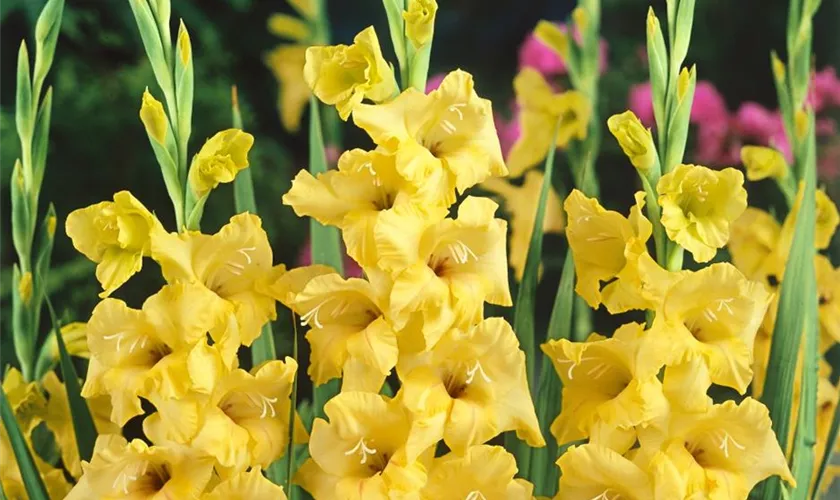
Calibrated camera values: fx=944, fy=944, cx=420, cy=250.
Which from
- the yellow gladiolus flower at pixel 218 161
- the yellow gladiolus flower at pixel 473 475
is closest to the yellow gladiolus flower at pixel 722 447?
the yellow gladiolus flower at pixel 473 475

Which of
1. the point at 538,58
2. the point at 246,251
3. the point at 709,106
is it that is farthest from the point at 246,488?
the point at 709,106

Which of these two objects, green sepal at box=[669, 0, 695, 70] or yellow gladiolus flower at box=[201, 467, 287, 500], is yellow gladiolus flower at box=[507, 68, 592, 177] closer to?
green sepal at box=[669, 0, 695, 70]

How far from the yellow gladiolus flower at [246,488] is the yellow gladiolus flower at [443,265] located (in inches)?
5.5

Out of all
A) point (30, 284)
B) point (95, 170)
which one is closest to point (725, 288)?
point (30, 284)

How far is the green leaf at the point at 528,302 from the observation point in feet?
2.43

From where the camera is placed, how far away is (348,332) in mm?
649

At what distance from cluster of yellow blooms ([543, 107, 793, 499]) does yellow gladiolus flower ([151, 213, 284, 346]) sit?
8.5 inches

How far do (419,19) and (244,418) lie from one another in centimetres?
30

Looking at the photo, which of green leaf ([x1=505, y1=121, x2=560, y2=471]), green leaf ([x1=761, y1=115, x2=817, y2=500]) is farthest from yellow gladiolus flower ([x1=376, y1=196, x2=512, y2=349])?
green leaf ([x1=761, y1=115, x2=817, y2=500])

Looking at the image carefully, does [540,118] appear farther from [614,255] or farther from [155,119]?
[155,119]

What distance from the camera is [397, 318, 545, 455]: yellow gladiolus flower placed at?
2.04 ft

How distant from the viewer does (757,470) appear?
0.67m

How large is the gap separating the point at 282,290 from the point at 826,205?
0.55m

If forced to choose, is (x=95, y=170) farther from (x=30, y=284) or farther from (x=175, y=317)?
(x=175, y=317)
